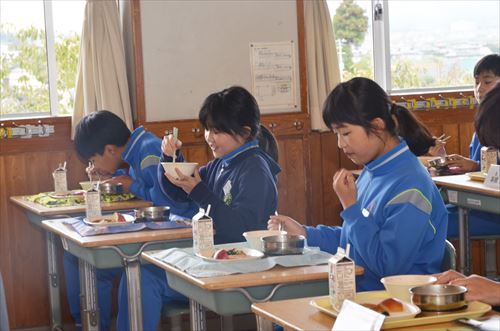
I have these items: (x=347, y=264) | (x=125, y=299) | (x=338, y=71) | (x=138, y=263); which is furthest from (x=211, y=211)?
(x=338, y=71)

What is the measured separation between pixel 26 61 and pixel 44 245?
3.79 feet

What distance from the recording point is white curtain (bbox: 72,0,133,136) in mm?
5672

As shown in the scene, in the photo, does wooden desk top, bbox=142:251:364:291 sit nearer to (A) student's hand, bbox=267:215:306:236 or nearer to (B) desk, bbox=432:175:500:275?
(A) student's hand, bbox=267:215:306:236

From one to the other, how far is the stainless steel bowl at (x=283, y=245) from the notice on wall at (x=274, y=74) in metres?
2.88

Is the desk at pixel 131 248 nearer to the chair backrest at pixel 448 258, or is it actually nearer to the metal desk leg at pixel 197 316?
the metal desk leg at pixel 197 316

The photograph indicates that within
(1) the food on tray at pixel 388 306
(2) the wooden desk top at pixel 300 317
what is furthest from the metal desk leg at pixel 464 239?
(1) the food on tray at pixel 388 306

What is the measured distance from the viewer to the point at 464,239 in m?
5.36

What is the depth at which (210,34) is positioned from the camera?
593cm

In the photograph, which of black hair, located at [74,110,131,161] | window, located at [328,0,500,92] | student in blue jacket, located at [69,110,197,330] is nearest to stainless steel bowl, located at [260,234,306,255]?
student in blue jacket, located at [69,110,197,330]

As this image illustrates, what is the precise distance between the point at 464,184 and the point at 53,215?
221cm

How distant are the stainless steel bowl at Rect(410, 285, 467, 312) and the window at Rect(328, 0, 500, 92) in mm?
4385

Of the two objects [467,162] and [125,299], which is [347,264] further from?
[467,162]

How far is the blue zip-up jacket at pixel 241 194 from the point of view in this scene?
3.97m

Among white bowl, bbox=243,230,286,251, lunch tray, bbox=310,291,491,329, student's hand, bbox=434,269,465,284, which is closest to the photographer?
lunch tray, bbox=310,291,491,329
